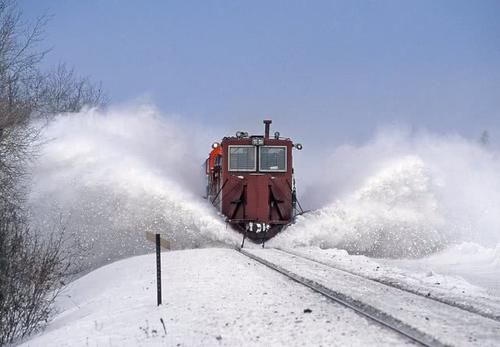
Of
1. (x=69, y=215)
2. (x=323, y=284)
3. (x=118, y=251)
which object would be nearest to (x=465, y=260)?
(x=323, y=284)

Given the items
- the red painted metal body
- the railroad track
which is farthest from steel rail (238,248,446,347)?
the red painted metal body

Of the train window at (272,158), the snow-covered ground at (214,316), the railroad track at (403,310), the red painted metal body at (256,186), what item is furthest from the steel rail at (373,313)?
the train window at (272,158)

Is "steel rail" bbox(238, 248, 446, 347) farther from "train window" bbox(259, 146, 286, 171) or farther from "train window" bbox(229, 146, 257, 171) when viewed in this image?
"train window" bbox(259, 146, 286, 171)

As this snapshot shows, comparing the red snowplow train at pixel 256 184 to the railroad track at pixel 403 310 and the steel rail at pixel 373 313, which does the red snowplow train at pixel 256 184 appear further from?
the steel rail at pixel 373 313

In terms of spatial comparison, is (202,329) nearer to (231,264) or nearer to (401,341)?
(401,341)

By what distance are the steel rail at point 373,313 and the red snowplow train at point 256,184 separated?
23.6ft

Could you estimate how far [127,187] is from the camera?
60.5 feet

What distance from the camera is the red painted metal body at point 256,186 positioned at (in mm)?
18266

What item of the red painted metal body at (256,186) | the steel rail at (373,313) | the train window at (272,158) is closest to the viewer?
the steel rail at (373,313)

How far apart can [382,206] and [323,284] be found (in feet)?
29.7

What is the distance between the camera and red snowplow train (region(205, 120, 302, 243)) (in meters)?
→ 18.3

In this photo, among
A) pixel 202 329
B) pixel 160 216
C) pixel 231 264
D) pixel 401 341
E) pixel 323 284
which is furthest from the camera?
pixel 160 216

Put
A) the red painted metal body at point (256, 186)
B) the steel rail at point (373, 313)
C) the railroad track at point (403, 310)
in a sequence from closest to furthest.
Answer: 1. the steel rail at point (373, 313)
2. the railroad track at point (403, 310)
3. the red painted metal body at point (256, 186)

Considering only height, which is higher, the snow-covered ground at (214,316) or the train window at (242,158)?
the train window at (242,158)
